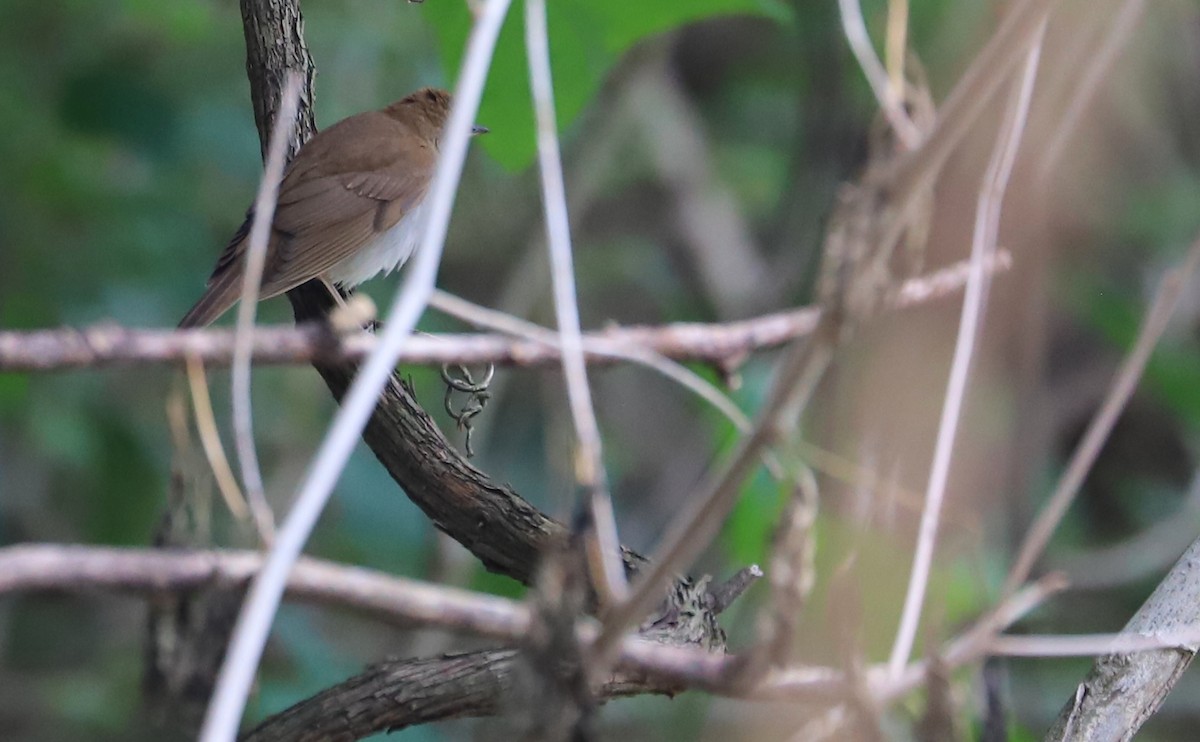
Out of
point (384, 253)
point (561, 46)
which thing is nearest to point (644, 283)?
point (384, 253)

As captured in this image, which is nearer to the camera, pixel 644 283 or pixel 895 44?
pixel 895 44

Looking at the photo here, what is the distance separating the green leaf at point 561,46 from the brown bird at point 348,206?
438 millimetres

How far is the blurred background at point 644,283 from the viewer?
3492 millimetres

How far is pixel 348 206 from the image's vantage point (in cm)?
441

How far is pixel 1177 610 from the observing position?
2816 mm

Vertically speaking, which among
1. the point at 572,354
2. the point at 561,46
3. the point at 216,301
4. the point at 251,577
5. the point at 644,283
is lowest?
the point at 251,577

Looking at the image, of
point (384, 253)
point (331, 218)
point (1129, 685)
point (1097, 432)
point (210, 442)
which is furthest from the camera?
point (384, 253)

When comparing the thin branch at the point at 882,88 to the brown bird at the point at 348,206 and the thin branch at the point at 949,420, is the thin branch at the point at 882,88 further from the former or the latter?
the brown bird at the point at 348,206

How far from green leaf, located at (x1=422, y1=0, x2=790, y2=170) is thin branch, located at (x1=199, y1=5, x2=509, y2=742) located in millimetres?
1720

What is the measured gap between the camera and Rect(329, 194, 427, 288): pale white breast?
14.7ft

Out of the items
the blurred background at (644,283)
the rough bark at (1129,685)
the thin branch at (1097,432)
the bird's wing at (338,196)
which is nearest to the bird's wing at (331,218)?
the bird's wing at (338,196)

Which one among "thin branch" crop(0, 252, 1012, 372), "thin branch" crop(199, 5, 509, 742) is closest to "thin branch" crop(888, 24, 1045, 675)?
"thin branch" crop(0, 252, 1012, 372)

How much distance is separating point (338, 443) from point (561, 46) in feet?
7.03

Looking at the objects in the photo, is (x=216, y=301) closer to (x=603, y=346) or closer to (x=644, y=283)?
(x=603, y=346)
